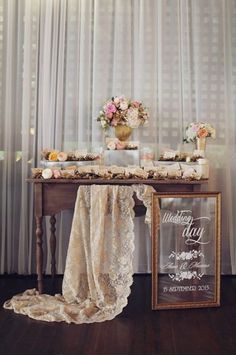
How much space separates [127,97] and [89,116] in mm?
332

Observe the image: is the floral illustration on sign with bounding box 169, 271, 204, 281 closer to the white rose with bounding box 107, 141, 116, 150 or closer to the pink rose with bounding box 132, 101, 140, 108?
the white rose with bounding box 107, 141, 116, 150

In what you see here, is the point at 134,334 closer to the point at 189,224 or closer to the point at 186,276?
the point at 186,276

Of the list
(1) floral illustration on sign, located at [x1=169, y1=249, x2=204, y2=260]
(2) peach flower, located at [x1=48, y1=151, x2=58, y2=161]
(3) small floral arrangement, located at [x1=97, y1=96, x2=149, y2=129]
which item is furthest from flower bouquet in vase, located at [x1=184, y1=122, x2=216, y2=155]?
(2) peach flower, located at [x1=48, y1=151, x2=58, y2=161]

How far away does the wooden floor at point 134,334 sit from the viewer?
1.83 metres

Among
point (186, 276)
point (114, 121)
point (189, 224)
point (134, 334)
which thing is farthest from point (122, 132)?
point (134, 334)

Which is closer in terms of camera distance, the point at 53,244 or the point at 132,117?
the point at 132,117

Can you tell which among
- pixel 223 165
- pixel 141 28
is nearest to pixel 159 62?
pixel 141 28

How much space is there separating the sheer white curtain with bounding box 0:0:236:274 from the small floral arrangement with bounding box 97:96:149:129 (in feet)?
0.86

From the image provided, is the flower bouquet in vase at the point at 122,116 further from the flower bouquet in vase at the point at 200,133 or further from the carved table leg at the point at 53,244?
the carved table leg at the point at 53,244

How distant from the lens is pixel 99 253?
7.61 ft

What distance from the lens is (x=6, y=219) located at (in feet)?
9.73

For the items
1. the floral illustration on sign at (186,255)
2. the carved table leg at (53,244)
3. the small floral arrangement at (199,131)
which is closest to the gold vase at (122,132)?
the small floral arrangement at (199,131)

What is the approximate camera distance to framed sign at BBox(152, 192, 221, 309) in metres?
2.33

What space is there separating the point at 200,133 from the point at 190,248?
0.82 meters
